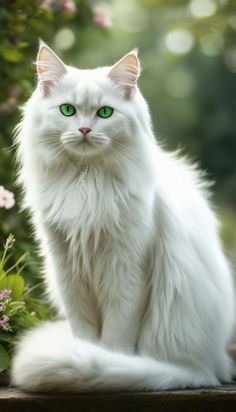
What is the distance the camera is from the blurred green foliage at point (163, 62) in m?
4.24

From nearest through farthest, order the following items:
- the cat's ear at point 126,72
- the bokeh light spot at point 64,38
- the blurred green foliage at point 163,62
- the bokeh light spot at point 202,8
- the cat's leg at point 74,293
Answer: the cat's ear at point 126,72
the cat's leg at point 74,293
the blurred green foliage at point 163,62
the bokeh light spot at point 64,38
the bokeh light spot at point 202,8

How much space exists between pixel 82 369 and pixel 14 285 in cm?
80

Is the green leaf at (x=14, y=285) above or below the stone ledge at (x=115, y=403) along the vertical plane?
above

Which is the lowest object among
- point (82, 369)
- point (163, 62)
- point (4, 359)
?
point (82, 369)

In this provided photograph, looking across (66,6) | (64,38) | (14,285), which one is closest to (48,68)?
(14,285)

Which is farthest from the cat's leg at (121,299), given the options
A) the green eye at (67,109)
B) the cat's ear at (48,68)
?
the cat's ear at (48,68)

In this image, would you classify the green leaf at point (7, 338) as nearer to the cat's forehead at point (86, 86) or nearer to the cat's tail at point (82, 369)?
the cat's tail at point (82, 369)

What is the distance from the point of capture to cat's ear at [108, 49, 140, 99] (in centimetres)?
270

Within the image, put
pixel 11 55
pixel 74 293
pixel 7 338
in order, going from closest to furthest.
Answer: pixel 74 293, pixel 7 338, pixel 11 55

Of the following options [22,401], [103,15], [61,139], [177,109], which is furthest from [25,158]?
[177,109]

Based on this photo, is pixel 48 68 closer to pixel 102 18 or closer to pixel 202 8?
pixel 102 18

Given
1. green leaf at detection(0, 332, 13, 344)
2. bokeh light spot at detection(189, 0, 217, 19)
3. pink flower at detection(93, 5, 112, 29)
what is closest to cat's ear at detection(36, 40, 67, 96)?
green leaf at detection(0, 332, 13, 344)

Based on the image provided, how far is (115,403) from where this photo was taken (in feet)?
8.56

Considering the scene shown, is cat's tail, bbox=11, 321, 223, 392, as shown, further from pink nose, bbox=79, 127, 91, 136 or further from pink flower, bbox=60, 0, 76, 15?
pink flower, bbox=60, 0, 76, 15
